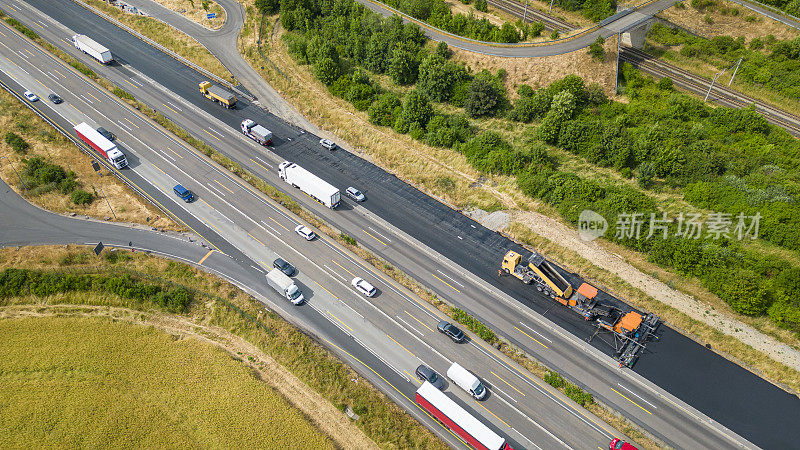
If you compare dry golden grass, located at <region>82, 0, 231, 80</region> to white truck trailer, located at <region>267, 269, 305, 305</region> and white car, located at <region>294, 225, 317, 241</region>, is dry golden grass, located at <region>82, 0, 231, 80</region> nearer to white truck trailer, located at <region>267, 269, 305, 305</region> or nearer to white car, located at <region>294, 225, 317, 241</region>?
white car, located at <region>294, 225, 317, 241</region>

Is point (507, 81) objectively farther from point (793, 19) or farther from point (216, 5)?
point (216, 5)

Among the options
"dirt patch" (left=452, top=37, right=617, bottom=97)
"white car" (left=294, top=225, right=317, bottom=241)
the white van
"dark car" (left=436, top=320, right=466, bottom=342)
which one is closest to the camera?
the white van

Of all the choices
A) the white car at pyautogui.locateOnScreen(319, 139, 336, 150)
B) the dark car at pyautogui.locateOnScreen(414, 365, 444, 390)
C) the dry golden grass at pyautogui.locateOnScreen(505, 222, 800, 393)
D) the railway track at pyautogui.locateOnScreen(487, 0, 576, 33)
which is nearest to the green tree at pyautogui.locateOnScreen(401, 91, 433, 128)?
the white car at pyautogui.locateOnScreen(319, 139, 336, 150)

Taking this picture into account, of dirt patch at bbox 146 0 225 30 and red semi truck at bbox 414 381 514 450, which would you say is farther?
dirt patch at bbox 146 0 225 30

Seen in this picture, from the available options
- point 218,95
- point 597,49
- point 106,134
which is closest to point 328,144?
point 218,95

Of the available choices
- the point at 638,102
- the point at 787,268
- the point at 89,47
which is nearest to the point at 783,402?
the point at 787,268

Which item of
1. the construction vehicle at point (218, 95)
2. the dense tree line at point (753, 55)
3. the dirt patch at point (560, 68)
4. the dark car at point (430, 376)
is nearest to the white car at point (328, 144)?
the construction vehicle at point (218, 95)
